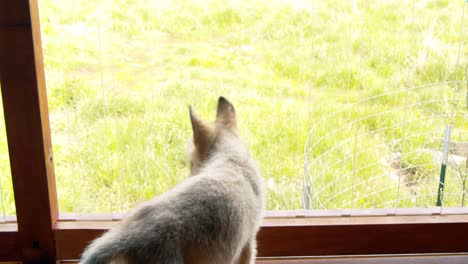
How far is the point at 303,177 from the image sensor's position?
71.9 inches

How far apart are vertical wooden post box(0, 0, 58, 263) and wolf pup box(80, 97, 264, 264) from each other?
53 centimetres

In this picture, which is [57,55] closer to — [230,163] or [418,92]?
[230,163]

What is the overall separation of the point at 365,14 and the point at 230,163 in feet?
2.90

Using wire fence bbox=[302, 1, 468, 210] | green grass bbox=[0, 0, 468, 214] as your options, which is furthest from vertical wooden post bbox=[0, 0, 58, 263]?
wire fence bbox=[302, 1, 468, 210]

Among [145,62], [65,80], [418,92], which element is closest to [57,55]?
[65,80]

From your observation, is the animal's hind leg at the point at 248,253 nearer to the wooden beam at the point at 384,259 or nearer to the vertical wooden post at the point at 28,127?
the wooden beam at the point at 384,259

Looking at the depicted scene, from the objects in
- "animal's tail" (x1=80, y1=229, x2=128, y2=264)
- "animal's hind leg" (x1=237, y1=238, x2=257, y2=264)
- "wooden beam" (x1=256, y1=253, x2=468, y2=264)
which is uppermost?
"animal's tail" (x1=80, y1=229, x2=128, y2=264)

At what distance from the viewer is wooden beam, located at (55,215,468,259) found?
66.6 inches

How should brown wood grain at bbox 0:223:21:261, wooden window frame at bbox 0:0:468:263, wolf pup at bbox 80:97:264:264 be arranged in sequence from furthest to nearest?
brown wood grain at bbox 0:223:21:261
wooden window frame at bbox 0:0:468:263
wolf pup at bbox 80:97:264:264

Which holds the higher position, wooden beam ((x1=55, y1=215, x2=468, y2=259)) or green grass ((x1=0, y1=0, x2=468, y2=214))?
green grass ((x1=0, y1=0, x2=468, y2=214))

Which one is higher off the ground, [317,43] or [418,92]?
[317,43]

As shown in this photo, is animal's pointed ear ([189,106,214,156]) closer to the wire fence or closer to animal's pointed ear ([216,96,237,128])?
animal's pointed ear ([216,96,237,128])

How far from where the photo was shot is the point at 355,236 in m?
1.71

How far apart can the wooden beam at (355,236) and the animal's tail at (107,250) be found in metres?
0.69
